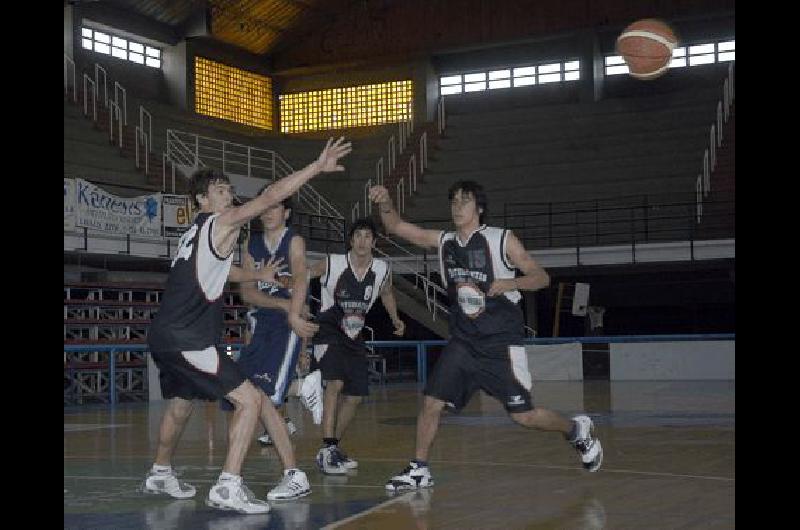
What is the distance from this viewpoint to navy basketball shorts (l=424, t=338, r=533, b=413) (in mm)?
7500

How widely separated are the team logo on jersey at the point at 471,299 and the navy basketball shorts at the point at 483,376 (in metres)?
0.21

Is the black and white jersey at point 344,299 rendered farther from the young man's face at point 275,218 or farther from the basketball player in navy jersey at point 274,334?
the young man's face at point 275,218

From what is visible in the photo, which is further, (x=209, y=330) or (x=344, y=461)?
(x=344, y=461)

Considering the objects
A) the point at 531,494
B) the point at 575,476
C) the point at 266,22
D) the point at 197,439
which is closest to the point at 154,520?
the point at 531,494

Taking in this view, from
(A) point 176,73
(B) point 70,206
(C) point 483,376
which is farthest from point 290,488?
(A) point 176,73

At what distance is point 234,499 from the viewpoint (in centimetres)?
637

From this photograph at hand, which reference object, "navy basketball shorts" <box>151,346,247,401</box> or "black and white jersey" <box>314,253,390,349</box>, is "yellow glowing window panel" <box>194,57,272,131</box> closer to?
"black and white jersey" <box>314,253,390,349</box>

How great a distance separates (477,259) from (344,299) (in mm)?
1905

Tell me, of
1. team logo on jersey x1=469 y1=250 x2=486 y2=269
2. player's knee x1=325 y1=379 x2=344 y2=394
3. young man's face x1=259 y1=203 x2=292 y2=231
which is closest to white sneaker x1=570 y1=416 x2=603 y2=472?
team logo on jersey x1=469 y1=250 x2=486 y2=269

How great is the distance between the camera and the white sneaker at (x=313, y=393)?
8.95 meters

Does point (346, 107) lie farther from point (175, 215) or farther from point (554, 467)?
point (554, 467)

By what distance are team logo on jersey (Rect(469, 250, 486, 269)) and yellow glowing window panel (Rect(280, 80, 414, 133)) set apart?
29955 millimetres
